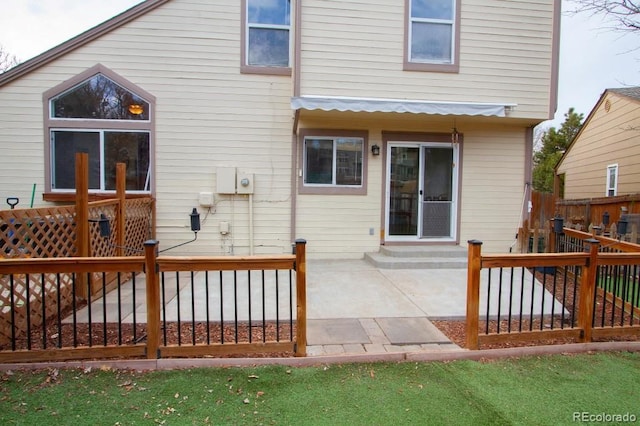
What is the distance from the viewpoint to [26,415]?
230 cm

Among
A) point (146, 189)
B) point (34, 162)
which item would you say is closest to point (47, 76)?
point (34, 162)

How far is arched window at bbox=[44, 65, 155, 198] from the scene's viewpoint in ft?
22.4

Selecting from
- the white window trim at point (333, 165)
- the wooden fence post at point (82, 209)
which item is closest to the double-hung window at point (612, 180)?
the white window trim at point (333, 165)

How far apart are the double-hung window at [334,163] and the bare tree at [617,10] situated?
19.2 feet

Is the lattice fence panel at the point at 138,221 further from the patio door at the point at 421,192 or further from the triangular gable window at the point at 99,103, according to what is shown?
the patio door at the point at 421,192

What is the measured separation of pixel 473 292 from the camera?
3170 millimetres

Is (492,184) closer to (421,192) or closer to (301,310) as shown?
(421,192)

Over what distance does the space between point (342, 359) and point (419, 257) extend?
4.17 metres

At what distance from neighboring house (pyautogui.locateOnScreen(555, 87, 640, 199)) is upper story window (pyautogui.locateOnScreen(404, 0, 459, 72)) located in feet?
24.4

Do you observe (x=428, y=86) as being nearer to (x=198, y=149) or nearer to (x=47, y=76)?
(x=198, y=149)

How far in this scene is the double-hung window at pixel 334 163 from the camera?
7285 mm

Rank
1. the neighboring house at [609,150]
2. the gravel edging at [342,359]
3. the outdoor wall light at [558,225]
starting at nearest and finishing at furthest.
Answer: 1. the gravel edging at [342,359]
2. the outdoor wall light at [558,225]
3. the neighboring house at [609,150]

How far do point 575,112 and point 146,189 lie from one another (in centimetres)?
2358

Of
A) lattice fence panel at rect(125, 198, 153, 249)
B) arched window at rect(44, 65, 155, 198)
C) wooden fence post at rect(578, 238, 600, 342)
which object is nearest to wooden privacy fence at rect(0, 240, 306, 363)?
lattice fence panel at rect(125, 198, 153, 249)
